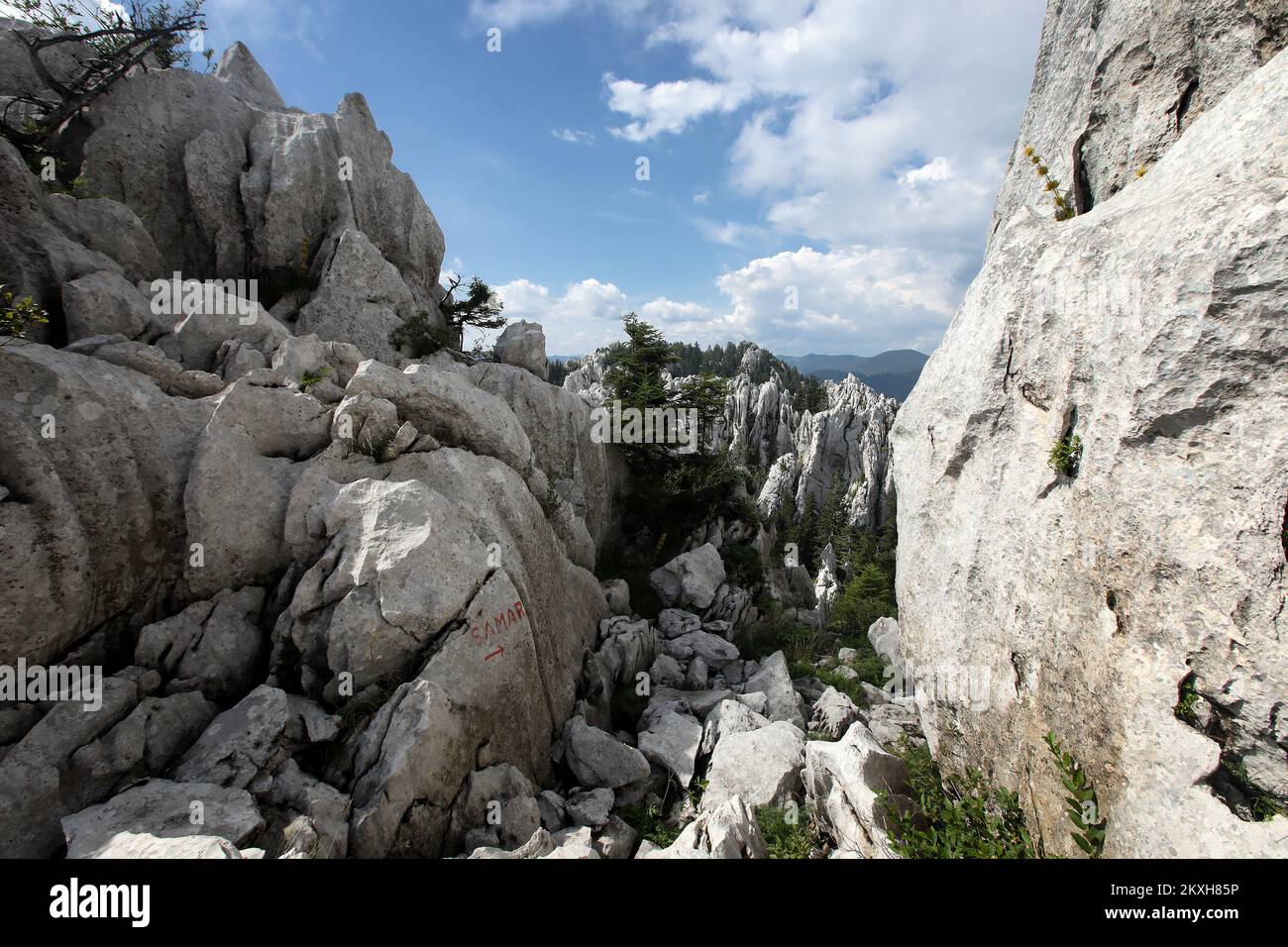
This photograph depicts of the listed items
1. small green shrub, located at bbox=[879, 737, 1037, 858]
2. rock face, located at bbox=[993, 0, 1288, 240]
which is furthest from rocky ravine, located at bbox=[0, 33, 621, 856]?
rock face, located at bbox=[993, 0, 1288, 240]

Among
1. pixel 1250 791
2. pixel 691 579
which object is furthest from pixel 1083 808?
pixel 691 579

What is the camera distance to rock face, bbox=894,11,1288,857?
6320mm

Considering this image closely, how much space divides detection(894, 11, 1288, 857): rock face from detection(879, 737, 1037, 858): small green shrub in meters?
0.50

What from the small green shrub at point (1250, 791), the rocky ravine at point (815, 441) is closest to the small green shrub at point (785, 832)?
the small green shrub at point (1250, 791)

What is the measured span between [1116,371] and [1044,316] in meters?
2.06

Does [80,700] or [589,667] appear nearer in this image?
[80,700]

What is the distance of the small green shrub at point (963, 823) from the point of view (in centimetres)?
831

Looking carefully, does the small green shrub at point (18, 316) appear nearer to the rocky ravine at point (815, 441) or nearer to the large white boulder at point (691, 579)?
the large white boulder at point (691, 579)

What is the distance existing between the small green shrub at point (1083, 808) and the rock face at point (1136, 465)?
7.7 inches
